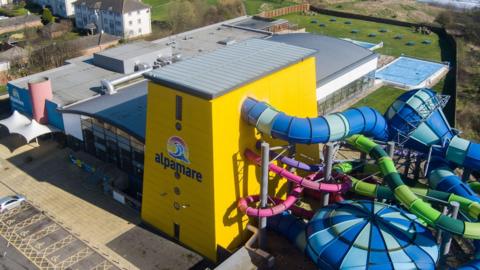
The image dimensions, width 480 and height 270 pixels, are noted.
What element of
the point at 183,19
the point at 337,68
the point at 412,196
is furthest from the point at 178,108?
the point at 183,19

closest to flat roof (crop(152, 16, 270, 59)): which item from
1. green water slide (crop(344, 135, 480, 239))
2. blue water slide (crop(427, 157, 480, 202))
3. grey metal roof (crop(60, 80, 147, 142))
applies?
grey metal roof (crop(60, 80, 147, 142))

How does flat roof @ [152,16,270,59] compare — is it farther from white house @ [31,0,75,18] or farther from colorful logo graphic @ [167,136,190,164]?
white house @ [31,0,75,18]

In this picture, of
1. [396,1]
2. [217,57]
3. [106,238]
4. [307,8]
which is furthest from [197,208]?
[396,1]

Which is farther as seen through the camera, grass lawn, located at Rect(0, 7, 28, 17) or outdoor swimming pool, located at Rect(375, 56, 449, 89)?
grass lawn, located at Rect(0, 7, 28, 17)

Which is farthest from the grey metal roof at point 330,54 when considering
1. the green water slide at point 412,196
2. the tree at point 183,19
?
the tree at point 183,19

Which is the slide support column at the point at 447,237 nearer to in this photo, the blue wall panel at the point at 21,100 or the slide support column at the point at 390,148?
the slide support column at the point at 390,148

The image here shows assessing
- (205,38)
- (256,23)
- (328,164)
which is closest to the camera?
(328,164)

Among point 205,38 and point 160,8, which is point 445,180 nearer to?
point 205,38
